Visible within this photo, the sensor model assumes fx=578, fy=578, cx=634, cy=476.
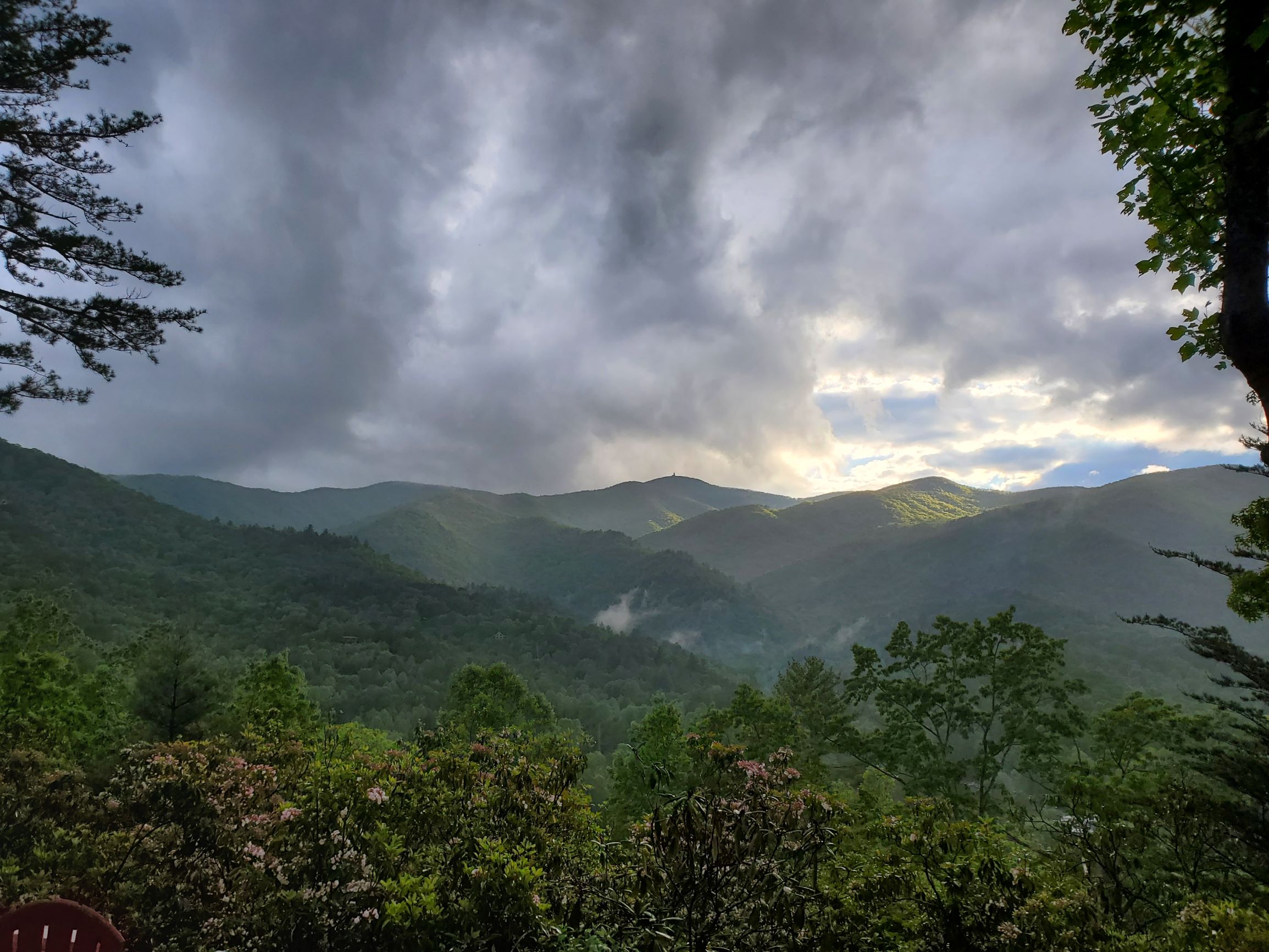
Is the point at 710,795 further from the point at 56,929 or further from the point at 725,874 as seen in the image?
the point at 56,929

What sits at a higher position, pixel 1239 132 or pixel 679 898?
pixel 1239 132

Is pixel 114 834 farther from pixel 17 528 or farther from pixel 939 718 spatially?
pixel 17 528

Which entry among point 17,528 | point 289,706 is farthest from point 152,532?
point 289,706

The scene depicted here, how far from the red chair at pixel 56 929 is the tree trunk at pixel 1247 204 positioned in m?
9.95

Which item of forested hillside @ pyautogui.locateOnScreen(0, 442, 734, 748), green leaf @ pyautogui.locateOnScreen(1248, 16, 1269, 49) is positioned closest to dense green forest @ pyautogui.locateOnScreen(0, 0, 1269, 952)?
green leaf @ pyautogui.locateOnScreen(1248, 16, 1269, 49)

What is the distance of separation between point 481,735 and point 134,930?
14.9 feet

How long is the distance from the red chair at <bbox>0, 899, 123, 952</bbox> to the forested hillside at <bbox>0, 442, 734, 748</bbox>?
55777 millimetres

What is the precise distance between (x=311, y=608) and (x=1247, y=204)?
121540 millimetres

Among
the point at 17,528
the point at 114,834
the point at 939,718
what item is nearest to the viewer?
the point at 114,834

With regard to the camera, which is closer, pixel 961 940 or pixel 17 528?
pixel 961 940

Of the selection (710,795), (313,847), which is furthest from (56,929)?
(710,795)

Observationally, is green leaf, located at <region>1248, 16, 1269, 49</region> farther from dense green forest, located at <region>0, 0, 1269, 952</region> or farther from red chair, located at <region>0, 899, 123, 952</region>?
red chair, located at <region>0, 899, 123, 952</region>

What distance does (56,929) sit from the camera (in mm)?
5559

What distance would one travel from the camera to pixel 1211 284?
379 centimetres
